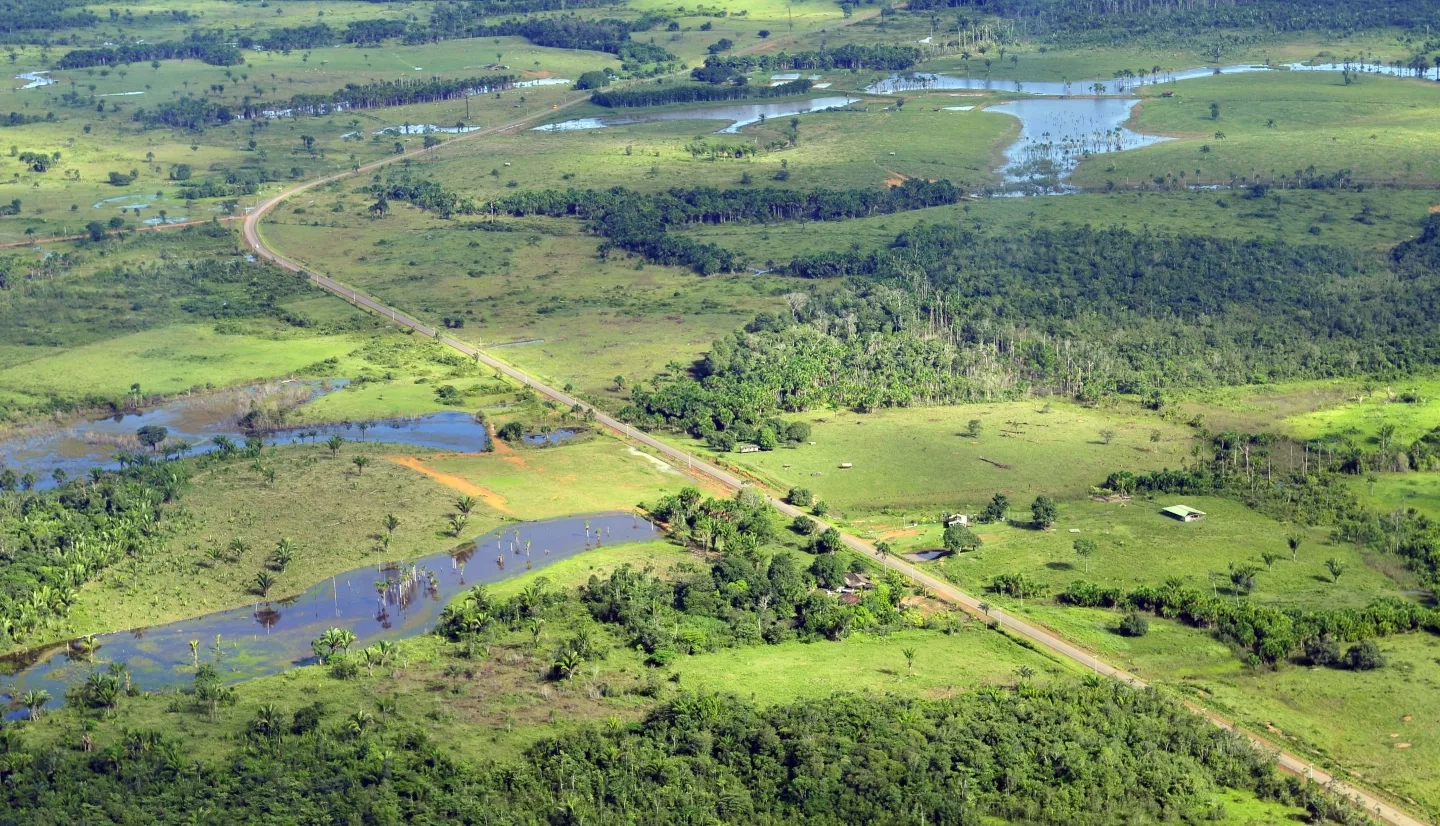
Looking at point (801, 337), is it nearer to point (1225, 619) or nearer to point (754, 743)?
point (1225, 619)

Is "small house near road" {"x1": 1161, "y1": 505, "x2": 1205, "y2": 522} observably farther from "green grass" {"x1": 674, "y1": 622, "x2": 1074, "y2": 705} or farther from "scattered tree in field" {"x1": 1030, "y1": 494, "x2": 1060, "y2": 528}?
"green grass" {"x1": 674, "y1": 622, "x2": 1074, "y2": 705}

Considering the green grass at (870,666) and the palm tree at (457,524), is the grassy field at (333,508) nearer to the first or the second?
the palm tree at (457,524)

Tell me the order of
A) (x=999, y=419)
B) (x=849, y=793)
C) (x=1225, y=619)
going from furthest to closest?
(x=999, y=419), (x=1225, y=619), (x=849, y=793)

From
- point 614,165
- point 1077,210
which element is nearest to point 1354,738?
point 1077,210

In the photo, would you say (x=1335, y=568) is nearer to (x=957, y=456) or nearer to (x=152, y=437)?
(x=957, y=456)

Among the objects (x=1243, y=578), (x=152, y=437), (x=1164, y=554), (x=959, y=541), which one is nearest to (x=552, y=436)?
(x=152, y=437)

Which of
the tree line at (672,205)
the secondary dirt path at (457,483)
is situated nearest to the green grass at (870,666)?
the secondary dirt path at (457,483)
